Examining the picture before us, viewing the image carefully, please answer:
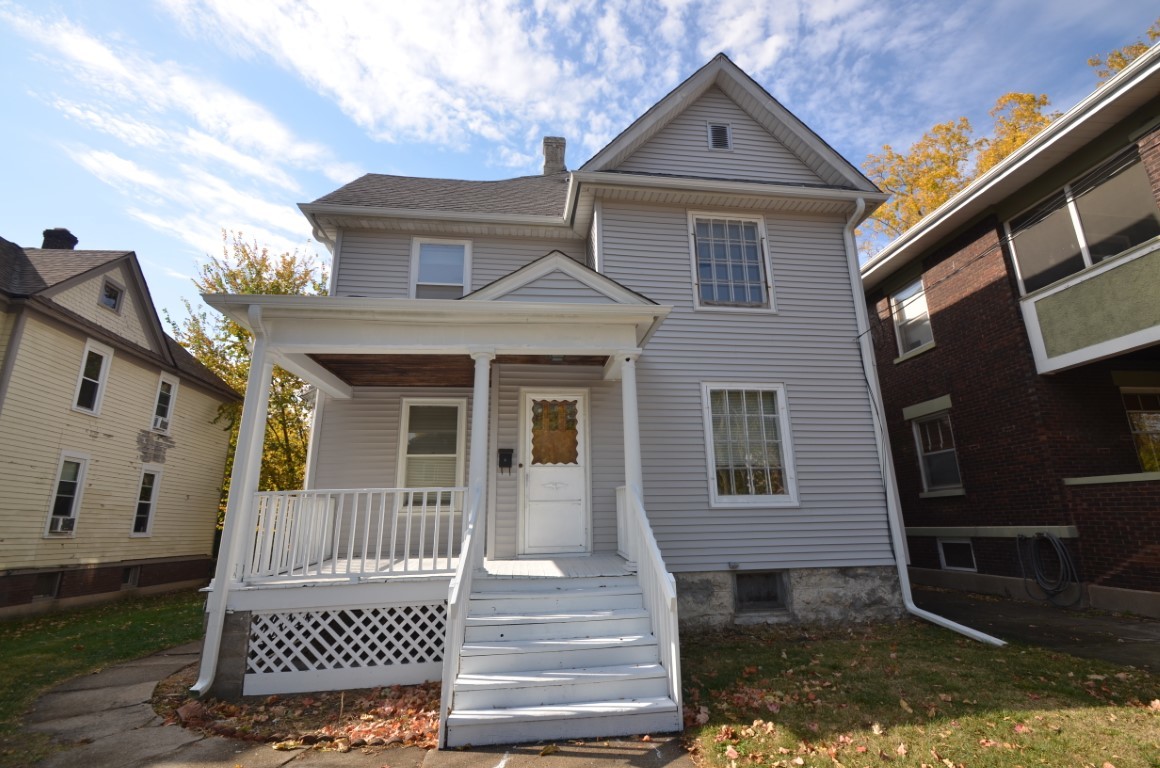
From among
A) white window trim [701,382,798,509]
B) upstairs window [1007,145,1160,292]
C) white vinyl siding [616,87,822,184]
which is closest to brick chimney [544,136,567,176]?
white vinyl siding [616,87,822,184]

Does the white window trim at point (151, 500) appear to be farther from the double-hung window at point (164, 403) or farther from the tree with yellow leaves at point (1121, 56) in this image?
the tree with yellow leaves at point (1121, 56)

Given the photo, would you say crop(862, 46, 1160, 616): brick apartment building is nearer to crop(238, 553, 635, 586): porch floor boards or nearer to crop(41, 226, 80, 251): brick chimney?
crop(238, 553, 635, 586): porch floor boards

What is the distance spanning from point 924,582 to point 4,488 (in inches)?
685

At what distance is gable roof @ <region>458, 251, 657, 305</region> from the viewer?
6234mm

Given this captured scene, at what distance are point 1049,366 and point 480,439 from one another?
8.51 meters

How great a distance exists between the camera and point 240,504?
5.42m

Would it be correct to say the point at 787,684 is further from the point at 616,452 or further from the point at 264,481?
the point at 264,481

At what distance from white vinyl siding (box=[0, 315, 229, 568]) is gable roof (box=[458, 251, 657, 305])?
404 inches

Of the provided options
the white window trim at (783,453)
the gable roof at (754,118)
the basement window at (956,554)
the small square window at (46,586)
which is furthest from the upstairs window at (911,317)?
the small square window at (46,586)

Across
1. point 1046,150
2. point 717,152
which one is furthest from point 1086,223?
point 717,152

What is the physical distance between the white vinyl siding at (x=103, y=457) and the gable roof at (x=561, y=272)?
10.3m

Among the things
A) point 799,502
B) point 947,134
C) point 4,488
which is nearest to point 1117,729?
point 799,502

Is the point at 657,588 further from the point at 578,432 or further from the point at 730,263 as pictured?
the point at 730,263

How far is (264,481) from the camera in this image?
17453 millimetres
